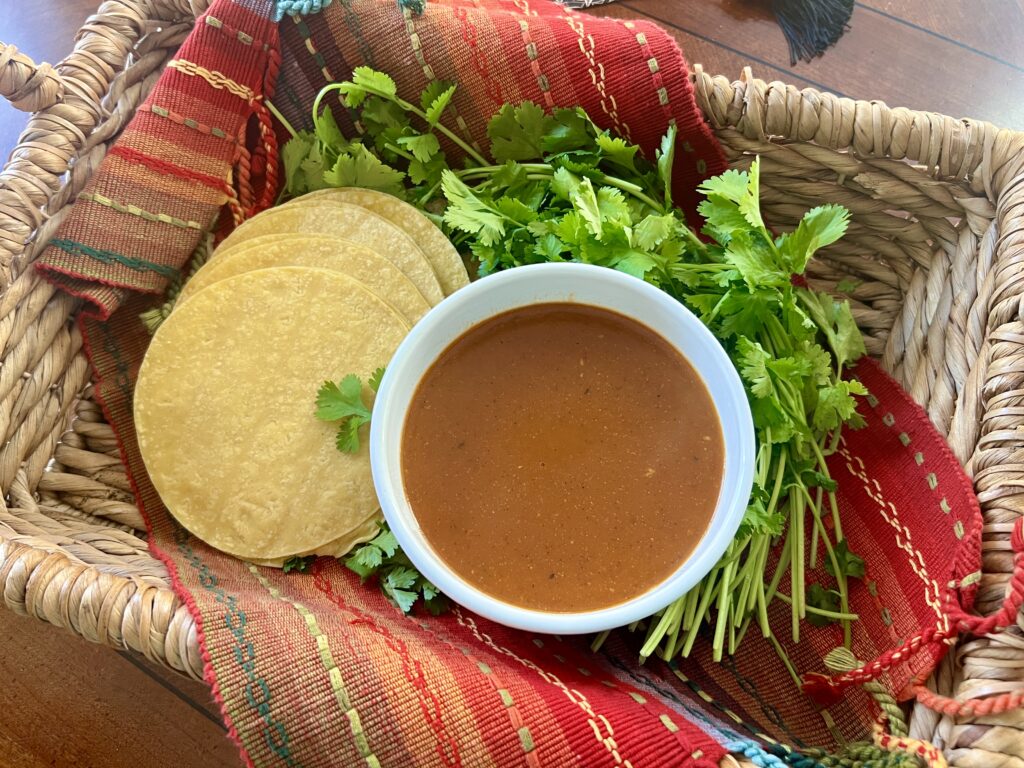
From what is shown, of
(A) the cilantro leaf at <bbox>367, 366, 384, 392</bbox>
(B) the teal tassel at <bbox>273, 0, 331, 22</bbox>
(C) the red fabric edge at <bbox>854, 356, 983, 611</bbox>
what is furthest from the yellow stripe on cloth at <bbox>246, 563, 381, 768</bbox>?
(B) the teal tassel at <bbox>273, 0, 331, 22</bbox>

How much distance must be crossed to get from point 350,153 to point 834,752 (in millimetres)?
1368

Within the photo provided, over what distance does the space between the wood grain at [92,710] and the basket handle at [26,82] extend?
102 centimetres

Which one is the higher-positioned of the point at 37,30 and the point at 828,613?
the point at 37,30

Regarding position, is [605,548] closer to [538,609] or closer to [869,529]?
[538,609]

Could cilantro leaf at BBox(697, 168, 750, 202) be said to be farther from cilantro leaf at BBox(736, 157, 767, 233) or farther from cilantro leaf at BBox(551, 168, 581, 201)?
cilantro leaf at BBox(551, 168, 581, 201)

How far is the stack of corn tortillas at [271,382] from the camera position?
1447 millimetres

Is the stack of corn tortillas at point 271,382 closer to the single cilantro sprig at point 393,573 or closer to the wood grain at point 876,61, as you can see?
the single cilantro sprig at point 393,573

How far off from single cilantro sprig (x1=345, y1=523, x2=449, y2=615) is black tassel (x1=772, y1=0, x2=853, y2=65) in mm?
1461

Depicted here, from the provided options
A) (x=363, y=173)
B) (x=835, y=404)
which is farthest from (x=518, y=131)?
(x=835, y=404)

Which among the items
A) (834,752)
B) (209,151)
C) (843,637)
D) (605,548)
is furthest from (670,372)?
(209,151)

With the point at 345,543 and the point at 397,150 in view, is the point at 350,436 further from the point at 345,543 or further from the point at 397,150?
the point at 397,150

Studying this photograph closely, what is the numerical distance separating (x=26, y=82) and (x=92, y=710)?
A: 47.4 inches

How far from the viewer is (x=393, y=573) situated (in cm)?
141

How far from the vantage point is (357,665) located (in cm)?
115
